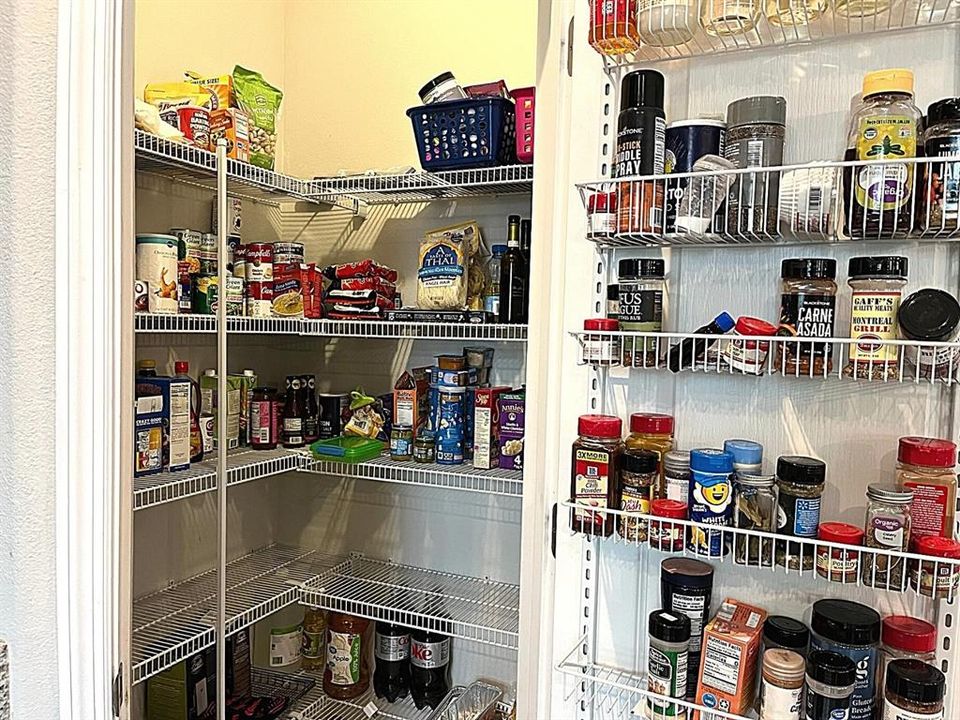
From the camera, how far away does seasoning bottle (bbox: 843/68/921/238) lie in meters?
1.06

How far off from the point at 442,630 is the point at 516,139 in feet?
4.06

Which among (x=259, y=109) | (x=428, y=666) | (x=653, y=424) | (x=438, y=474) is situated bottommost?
(x=428, y=666)

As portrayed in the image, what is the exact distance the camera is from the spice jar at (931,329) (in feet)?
3.43

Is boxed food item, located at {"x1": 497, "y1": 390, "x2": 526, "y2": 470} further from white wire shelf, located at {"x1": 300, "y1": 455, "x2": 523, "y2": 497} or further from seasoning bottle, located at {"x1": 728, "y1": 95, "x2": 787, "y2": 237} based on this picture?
seasoning bottle, located at {"x1": 728, "y1": 95, "x2": 787, "y2": 237}

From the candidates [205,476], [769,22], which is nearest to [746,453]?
[769,22]

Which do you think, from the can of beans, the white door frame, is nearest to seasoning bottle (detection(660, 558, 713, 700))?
the white door frame

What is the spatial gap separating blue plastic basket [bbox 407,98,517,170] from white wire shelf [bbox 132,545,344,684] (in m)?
1.24

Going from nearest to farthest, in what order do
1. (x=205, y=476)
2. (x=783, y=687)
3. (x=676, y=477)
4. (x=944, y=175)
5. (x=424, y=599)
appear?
(x=944, y=175)
(x=783, y=687)
(x=676, y=477)
(x=205, y=476)
(x=424, y=599)

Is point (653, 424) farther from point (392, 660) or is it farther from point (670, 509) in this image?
point (392, 660)

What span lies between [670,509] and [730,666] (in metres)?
0.25

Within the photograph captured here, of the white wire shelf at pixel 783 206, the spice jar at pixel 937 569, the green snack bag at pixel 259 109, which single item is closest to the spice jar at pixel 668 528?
the spice jar at pixel 937 569

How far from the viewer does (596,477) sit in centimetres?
129

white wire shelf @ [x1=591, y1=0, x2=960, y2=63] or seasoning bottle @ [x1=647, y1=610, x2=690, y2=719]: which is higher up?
white wire shelf @ [x1=591, y1=0, x2=960, y2=63]

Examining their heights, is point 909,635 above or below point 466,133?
below
